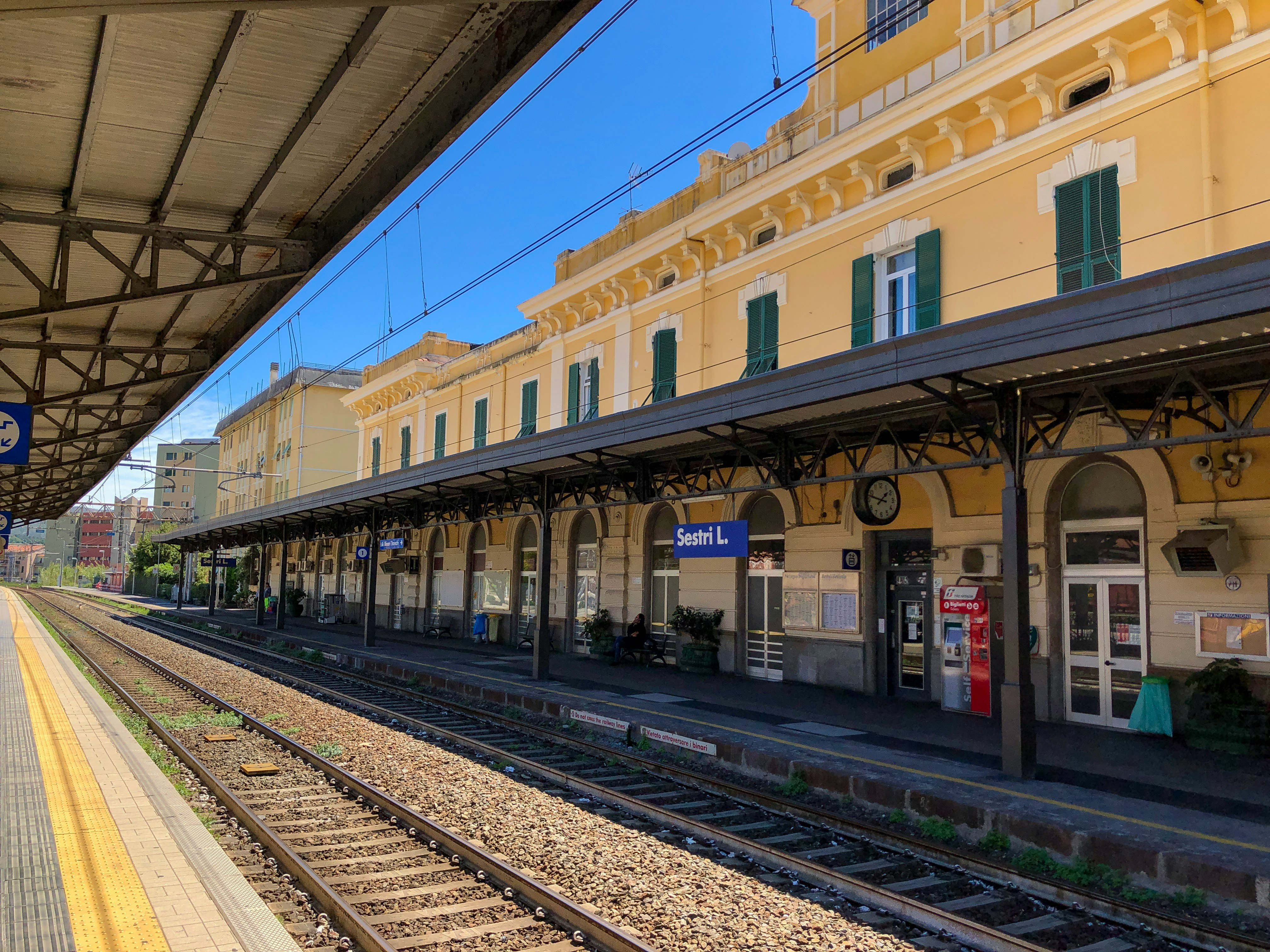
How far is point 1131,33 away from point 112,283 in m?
12.1

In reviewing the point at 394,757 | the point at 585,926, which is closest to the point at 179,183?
the point at 585,926

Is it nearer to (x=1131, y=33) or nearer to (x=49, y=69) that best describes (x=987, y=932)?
(x=49, y=69)

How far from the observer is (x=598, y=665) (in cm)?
1959

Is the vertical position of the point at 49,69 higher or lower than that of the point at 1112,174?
lower

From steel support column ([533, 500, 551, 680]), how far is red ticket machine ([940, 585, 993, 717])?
22.9 feet

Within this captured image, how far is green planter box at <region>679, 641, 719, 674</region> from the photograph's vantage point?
17.7 m

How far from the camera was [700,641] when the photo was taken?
17859 millimetres

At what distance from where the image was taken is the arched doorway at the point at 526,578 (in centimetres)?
2492

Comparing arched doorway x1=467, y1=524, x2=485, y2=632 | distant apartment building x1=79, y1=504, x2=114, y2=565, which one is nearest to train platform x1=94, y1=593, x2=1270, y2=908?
arched doorway x1=467, y1=524, x2=485, y2=632

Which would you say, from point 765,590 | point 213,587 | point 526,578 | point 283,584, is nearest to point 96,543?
point 213,587

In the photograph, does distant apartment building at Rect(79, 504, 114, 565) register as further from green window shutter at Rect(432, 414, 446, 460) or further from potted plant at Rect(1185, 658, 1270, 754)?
potted plant at Rect(1185, 658, 1270, 754)

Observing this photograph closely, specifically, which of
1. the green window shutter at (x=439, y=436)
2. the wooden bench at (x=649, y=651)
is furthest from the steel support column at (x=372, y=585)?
the wooden bench at (x=649, y=651)

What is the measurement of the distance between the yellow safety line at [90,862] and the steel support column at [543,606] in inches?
310

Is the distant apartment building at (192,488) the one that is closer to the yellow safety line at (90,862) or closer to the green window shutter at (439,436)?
the green window shutter at (439,436)
